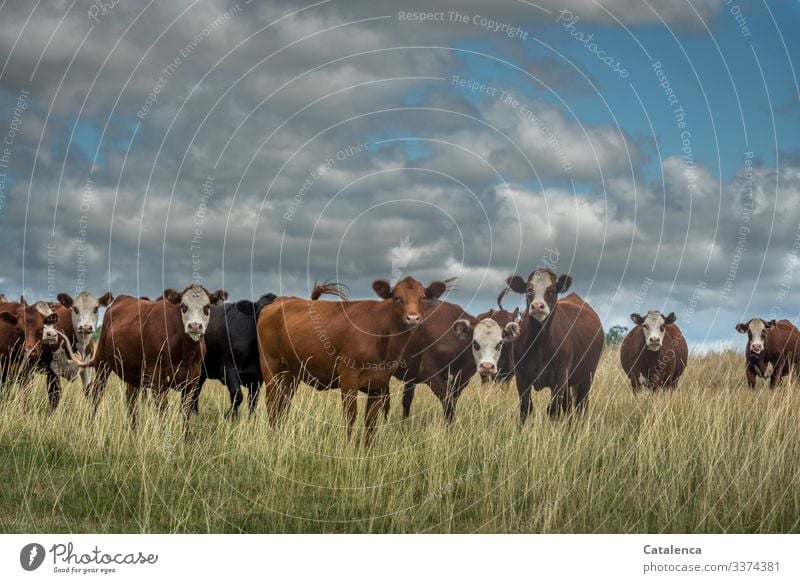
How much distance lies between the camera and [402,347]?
1212 cm

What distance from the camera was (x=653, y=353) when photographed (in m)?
17.6

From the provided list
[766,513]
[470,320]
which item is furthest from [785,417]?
[470,320]

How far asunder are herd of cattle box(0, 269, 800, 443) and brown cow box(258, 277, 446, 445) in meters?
0.02

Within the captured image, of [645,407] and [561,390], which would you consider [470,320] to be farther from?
[645,407]

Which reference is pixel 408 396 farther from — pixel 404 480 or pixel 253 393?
pixel 404 480

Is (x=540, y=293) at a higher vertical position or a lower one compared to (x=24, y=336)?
higher

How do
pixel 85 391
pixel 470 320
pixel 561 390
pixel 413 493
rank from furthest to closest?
pixel 85 391, pixel 470 320, pixel 561 390, pixel 413 493

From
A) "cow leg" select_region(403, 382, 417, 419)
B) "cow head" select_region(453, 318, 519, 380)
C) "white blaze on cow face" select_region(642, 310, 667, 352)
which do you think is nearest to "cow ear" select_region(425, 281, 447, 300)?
"cow head" select_region(453, 318, 519, 380)

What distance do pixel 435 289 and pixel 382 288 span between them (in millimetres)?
727

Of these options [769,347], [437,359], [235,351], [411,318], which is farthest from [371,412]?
[769,347]

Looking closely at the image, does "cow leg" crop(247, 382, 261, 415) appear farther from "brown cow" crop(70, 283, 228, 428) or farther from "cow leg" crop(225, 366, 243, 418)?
"brown cow" crop(70, 283, 228, 428)

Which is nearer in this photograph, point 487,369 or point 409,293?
point 409,293

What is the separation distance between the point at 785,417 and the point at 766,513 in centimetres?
367

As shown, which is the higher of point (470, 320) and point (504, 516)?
point (470, 320)
